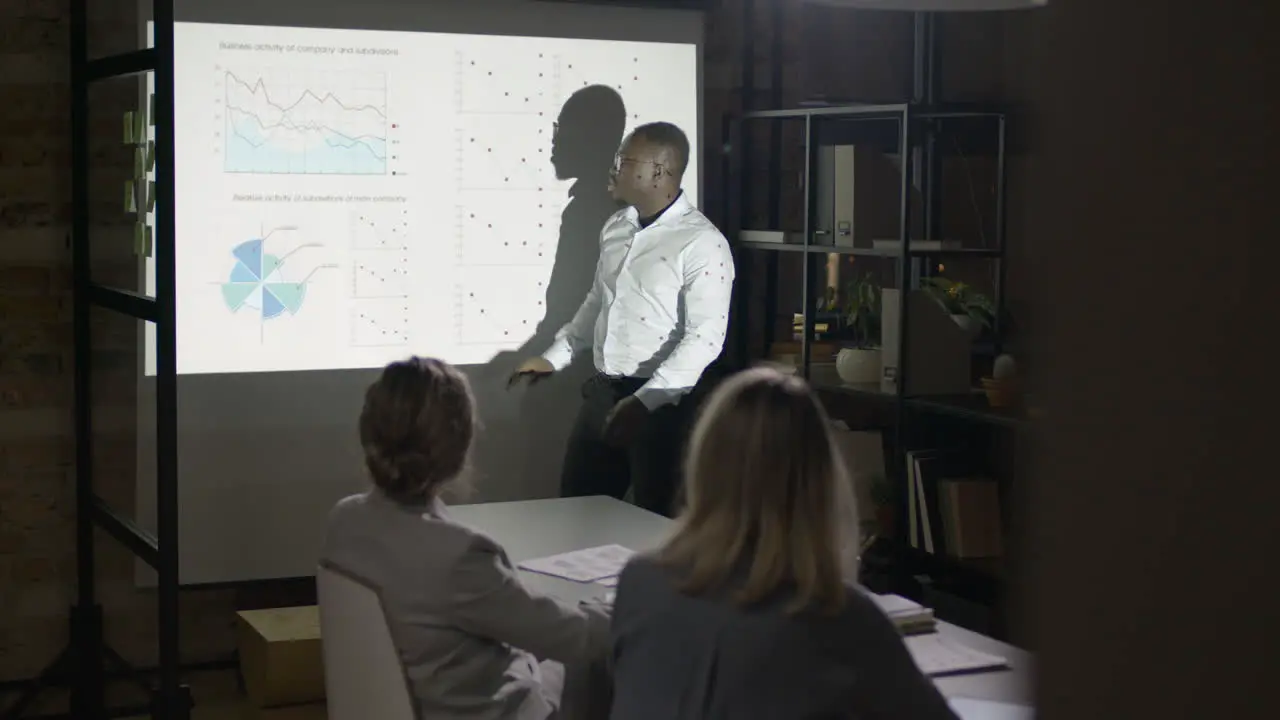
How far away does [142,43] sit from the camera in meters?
4.05

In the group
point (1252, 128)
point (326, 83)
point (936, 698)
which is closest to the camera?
point (1252, 128)

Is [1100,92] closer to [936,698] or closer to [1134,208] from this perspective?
[1134,208]

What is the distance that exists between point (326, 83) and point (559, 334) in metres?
1.06

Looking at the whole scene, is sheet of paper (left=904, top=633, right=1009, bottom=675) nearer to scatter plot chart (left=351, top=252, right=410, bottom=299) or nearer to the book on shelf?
the book on shelf

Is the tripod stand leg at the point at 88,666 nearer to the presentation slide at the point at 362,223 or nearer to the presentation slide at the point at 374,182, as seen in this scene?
the presentation slide at the point at 362,223

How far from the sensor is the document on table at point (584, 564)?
102 inches

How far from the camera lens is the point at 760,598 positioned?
5.22ft

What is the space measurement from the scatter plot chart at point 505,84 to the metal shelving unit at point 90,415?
3.38 feet

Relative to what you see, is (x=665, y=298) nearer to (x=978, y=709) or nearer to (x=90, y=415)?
(x=90, y=415)

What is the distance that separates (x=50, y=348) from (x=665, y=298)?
1.85 metres

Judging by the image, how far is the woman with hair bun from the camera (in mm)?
2115

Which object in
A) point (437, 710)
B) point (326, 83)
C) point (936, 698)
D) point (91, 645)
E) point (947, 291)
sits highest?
point (326, 83)

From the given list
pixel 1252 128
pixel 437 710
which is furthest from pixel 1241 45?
pixel 437 710

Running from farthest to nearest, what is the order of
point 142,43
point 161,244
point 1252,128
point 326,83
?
1. point 326,83
2. point 142,43
3. point 161,244
4. point 1252,128
